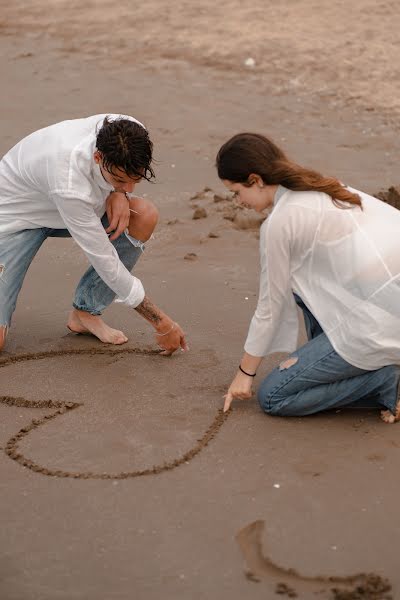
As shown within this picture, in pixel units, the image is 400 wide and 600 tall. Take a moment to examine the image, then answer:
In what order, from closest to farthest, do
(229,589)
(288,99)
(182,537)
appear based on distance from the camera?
(229,589), (182,537), (288,99)

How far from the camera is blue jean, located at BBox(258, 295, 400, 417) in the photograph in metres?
3.55

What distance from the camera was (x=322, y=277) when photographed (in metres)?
3.51

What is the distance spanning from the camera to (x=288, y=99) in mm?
7562

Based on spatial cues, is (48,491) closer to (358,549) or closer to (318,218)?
(358,549)

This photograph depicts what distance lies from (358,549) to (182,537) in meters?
0.52

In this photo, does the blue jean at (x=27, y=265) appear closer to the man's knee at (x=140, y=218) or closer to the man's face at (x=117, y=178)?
the man's knee at (x=140, y=218)

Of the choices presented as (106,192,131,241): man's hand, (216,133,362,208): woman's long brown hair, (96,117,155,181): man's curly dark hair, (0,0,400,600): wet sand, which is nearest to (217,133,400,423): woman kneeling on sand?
(216,133,362,208): woman's long brown hair

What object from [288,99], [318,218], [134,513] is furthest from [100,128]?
[288,99]

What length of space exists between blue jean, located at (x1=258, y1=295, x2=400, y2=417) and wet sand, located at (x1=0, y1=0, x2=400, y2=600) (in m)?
0.07

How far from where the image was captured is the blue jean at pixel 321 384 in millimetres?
3553

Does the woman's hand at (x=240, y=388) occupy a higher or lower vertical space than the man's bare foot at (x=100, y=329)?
higher

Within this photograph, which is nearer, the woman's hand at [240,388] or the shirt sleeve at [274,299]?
the shirt sleeve at [274,299]

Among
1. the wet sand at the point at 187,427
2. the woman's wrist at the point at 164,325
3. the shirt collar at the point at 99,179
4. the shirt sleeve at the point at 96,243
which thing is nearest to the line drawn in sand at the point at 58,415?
the wet sand at the point at 187,427

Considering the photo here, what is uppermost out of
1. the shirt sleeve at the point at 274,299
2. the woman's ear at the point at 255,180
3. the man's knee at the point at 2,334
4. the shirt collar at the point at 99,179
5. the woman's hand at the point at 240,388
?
the woman's ear at the point at 255,180
